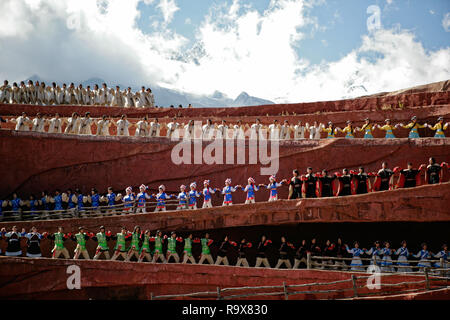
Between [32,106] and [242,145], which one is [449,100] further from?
[32,106]

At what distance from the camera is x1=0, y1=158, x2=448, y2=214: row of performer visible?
50.4 ft

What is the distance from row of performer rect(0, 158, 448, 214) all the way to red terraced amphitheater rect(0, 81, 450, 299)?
607 mm

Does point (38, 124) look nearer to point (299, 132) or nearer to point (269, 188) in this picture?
point (269, 188)

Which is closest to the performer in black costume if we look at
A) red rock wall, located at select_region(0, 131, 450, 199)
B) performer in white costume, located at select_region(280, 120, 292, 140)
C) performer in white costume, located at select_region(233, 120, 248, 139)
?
red rock wall, located at select_region(0, 131, 450, 199)

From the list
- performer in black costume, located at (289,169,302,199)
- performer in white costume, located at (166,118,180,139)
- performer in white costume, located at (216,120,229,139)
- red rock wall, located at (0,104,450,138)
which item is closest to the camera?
performer in black costume, located at (289,169,302,199)

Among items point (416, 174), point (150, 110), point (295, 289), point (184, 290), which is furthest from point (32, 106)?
point (416, 174)

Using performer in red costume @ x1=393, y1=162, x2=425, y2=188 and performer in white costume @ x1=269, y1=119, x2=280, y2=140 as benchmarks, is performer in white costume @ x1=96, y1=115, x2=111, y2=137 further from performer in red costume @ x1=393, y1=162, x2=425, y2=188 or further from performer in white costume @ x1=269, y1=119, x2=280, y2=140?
performer in red costume @ x1=393, y1=162, x2=425, y2=188

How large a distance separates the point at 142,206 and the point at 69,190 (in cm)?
345

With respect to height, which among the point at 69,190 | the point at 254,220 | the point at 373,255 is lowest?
the point at 373,255

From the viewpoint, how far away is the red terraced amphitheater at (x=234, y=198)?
48.3ft

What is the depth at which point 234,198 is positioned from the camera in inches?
746

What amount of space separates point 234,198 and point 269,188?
87.1 inches

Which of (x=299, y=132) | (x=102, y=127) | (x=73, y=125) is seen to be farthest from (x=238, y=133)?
(x=73, y=125)

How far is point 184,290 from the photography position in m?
15.2
